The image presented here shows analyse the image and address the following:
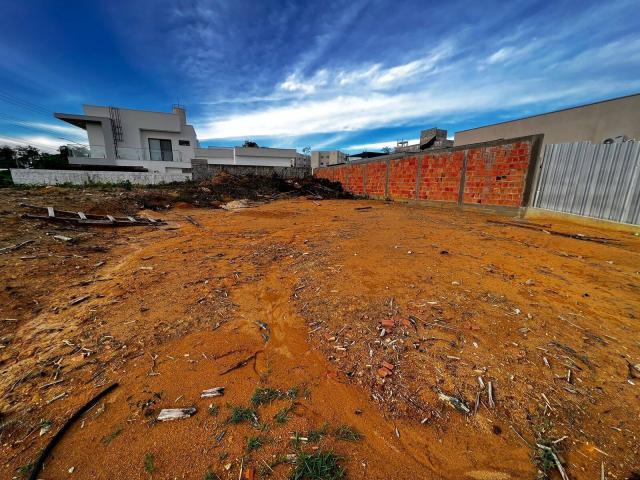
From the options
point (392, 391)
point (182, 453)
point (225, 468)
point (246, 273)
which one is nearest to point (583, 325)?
point (392, 391)

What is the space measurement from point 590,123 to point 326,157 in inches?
1197

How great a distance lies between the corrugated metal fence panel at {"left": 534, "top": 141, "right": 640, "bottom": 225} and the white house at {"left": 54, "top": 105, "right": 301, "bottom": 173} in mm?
24728

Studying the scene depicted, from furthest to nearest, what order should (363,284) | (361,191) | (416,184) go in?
1. (361,191)
2. (416,184)
3. (363,284)

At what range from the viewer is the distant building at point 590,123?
12109mm

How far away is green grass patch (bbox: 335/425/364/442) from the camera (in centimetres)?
151

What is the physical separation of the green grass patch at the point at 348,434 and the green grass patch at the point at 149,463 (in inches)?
39.0

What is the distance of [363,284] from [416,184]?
914 cm

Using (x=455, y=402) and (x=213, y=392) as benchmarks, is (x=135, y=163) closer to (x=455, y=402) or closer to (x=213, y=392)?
(x=213, y=392)

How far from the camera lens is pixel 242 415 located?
5.33 feet

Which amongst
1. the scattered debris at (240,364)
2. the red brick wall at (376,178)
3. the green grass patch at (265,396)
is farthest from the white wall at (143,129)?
the green grass patch at (265,396)

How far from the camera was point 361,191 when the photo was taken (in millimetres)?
14969

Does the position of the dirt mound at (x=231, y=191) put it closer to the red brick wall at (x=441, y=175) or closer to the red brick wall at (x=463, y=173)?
the red brick wall at (x=463, y=173)

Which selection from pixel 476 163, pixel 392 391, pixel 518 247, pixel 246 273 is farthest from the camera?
pixel 476 163

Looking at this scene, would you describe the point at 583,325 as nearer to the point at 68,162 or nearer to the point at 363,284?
the point at 363,284
